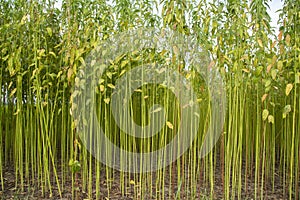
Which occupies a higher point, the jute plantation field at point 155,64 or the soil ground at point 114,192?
the jute plantation field at point 155,64

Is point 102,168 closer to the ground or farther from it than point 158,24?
closer to the ground

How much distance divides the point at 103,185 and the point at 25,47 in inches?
53.5

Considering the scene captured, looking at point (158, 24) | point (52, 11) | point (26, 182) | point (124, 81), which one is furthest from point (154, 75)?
point (26, 182)

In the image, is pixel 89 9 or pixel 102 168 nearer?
pixel 89 9

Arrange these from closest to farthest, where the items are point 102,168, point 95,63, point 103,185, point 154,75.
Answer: point 95,63 → point 154,75 → point 103,185 → point 102,168

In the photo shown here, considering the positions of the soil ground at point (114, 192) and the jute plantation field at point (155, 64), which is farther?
the soil ground at point (114, 192)

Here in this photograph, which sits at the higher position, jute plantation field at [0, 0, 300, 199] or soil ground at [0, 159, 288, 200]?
jute plantation field at [0, 0, 300, 199]

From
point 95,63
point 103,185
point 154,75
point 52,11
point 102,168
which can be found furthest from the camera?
point 102,168

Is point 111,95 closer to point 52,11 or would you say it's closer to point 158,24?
point 158,24

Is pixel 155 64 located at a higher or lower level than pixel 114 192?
higher

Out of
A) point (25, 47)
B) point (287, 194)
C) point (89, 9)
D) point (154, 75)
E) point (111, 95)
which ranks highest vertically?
point (89, 9)

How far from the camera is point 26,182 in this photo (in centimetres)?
285

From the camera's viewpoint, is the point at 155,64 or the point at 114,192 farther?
the point at 114,192

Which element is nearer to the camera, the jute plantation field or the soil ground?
the jute plantation field
